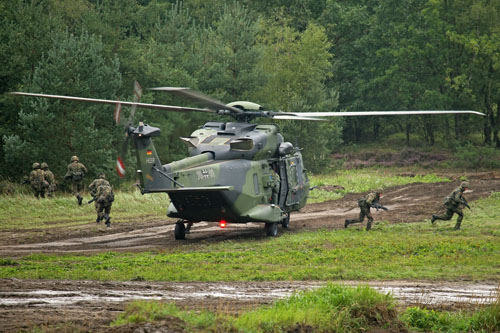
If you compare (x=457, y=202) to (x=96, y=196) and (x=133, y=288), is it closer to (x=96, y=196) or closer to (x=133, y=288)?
(x=96, y=196)

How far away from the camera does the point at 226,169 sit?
63.9 ft

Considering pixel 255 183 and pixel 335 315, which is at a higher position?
pixel 255 183

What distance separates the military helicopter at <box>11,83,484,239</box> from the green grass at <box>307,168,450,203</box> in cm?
1281

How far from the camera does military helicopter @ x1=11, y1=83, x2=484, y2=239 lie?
1788cm

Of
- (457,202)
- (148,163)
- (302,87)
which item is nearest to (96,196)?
(148,163)

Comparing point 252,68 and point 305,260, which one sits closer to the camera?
point 305,260

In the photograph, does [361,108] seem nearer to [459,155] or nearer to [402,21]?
[402,21]

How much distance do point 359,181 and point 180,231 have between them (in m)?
21.6

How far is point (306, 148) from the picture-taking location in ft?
151

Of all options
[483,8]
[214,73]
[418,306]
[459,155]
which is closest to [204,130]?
[418,306]

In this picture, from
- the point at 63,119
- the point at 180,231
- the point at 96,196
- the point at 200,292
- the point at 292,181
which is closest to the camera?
the point at 200,292

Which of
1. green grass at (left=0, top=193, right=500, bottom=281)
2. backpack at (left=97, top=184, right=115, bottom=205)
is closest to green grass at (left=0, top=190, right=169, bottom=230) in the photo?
backpack at (left=97, top=184, right=115, bottom=205)

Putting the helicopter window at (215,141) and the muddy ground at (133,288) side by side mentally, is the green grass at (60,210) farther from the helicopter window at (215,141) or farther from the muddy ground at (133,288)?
the helicopter window at (215,141)

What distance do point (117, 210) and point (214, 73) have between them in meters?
18.5
